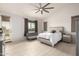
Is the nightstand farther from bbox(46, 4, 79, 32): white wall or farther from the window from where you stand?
the window

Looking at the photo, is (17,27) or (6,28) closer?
(6,28)

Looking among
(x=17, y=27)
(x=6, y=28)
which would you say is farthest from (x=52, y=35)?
(x=6, y=28)

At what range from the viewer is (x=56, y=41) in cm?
179

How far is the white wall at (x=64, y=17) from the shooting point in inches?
61.4

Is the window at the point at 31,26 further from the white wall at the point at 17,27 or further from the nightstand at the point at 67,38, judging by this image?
the nightstand at the point at 67,38

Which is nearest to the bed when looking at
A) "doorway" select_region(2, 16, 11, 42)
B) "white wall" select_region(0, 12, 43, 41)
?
"white wall" select_region(0, 12, 43, 41)

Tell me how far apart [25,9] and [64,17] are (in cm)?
85

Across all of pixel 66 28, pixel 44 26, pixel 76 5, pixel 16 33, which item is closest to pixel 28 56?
pixel 16 33

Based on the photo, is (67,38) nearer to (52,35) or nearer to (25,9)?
(52,35)

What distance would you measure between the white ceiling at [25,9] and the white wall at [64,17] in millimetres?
98

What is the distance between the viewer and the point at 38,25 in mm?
1724

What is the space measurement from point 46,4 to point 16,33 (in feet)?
2.83

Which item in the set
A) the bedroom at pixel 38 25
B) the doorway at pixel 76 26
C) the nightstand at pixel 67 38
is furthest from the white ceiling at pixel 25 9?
the nightstand at pixel 67 38

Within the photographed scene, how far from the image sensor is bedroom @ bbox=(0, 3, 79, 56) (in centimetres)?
152
